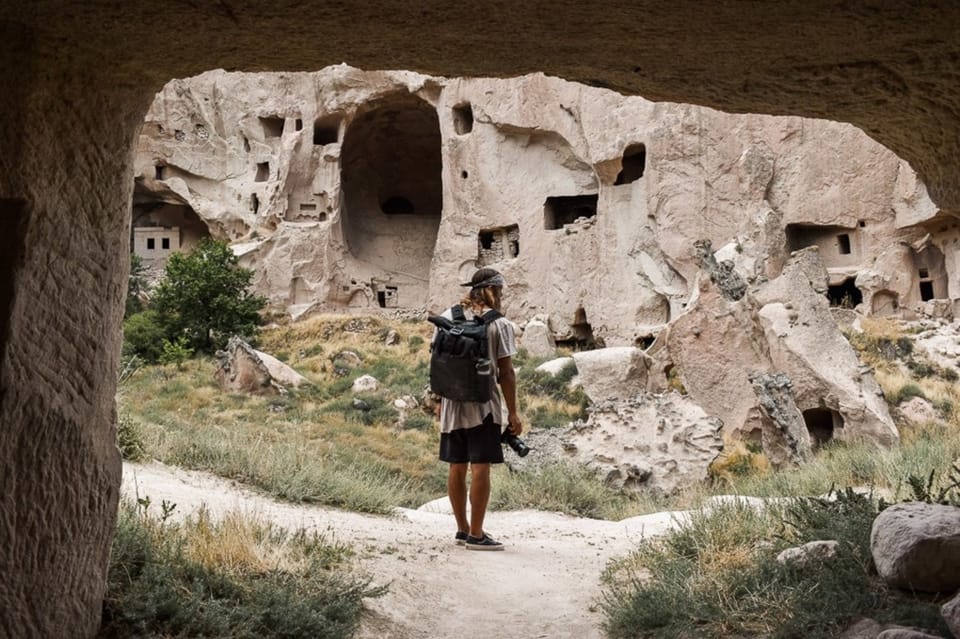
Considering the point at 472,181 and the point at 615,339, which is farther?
the point at 472,181

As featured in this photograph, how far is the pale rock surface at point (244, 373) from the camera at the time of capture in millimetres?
17594

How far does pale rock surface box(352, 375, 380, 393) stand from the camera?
61.5 feet

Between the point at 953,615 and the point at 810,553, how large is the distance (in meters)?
1.13

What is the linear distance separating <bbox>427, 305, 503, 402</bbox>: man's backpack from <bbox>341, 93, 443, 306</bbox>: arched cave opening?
25.5 m

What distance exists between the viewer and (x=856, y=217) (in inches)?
909

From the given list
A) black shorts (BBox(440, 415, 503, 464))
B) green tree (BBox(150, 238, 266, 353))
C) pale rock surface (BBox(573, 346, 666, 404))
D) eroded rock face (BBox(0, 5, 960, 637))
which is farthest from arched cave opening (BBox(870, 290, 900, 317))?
eroded rock face (BBox(0, 5, 960, 637))

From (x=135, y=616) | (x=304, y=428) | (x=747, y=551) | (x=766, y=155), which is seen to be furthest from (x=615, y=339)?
(x=135, y=616)

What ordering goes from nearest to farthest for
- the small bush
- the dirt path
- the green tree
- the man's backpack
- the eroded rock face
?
the eroded rock face
the dirt path
the man's backpack
the small bush
the green tree

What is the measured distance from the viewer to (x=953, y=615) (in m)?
2.72

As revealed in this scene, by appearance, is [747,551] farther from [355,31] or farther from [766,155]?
[766,155]

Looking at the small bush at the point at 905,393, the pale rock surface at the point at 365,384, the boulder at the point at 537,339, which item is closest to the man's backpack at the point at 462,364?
the small bush at the point at 905,393

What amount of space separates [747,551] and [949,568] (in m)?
1.34

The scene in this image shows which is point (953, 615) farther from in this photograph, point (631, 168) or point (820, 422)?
point (631, 168)

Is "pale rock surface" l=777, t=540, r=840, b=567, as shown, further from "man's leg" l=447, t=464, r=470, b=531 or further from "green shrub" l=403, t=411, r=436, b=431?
"green shrub" l=403, t=411, r=436, b=431
